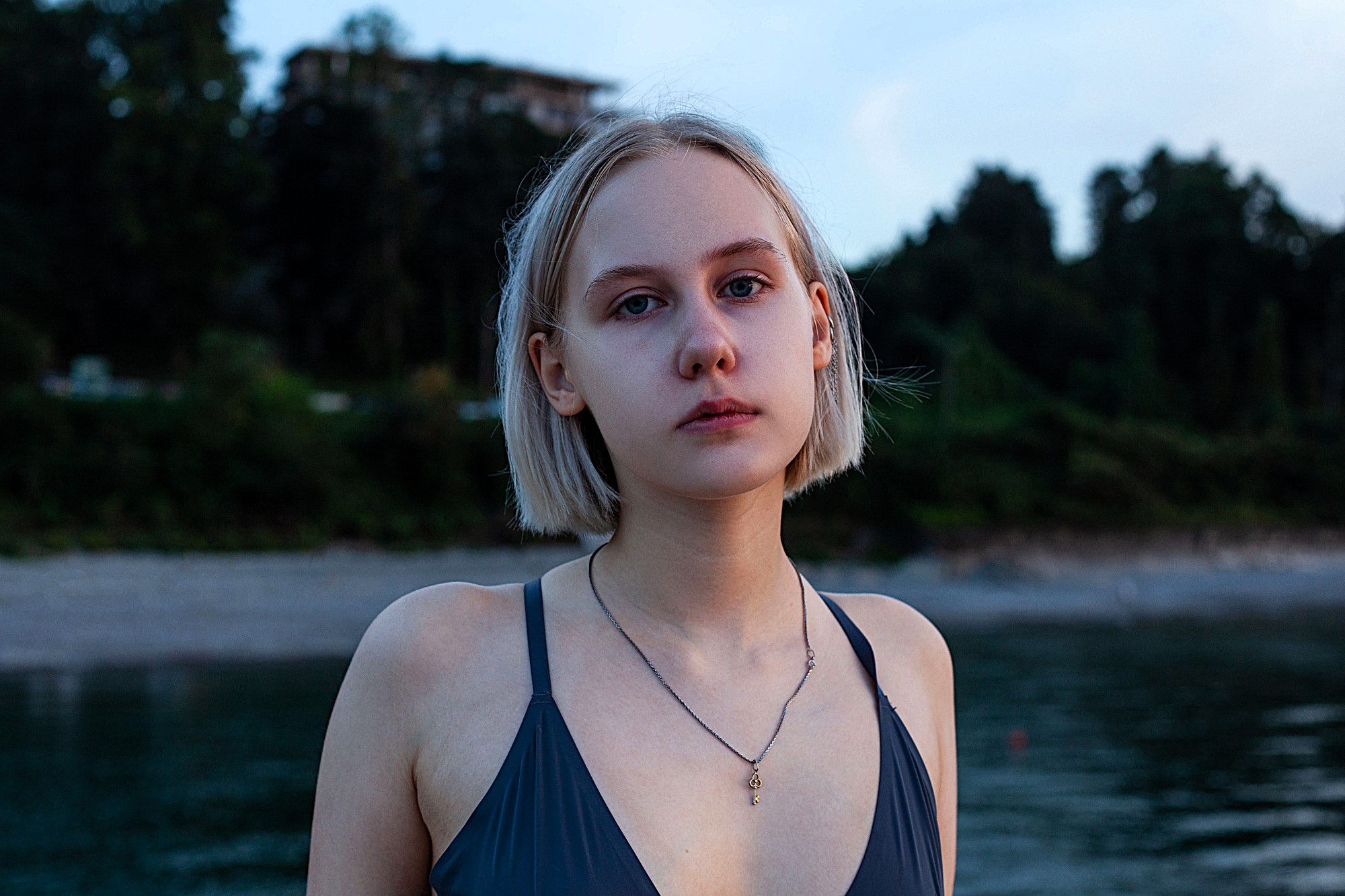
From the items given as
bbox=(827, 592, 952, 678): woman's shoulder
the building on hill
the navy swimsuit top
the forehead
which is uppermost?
the building on hill

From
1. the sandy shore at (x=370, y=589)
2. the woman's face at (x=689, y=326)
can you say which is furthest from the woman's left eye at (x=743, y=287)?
the sandy shore at (x=370, y=589)

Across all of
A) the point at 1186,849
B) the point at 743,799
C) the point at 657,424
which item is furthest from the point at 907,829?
the point at 1186,849

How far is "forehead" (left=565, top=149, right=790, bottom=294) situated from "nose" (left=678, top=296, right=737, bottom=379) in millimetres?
74

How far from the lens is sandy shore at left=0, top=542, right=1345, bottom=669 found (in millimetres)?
23703

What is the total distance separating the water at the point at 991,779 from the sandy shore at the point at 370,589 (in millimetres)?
2407

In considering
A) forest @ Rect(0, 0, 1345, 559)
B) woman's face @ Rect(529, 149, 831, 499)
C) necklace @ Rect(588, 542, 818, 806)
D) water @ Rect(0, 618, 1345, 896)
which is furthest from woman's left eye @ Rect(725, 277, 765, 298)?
forest @ Rect(0, 0, 1345, 559)

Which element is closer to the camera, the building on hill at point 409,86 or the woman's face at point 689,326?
the woman's face at point 689,326

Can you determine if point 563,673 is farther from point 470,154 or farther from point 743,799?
point 470,154

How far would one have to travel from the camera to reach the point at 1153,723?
60.4 ft

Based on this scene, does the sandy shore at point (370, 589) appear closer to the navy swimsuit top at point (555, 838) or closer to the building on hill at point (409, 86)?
the navy swimsuit top at point (555, 838)

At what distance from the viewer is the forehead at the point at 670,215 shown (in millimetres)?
1479

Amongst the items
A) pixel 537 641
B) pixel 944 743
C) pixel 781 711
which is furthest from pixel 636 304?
pixel 944 743

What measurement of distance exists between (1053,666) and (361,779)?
2470cm

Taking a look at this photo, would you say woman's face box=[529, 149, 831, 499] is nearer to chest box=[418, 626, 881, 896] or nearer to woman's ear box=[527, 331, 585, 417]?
woman's ear box=[527, 331, 585, 417]
